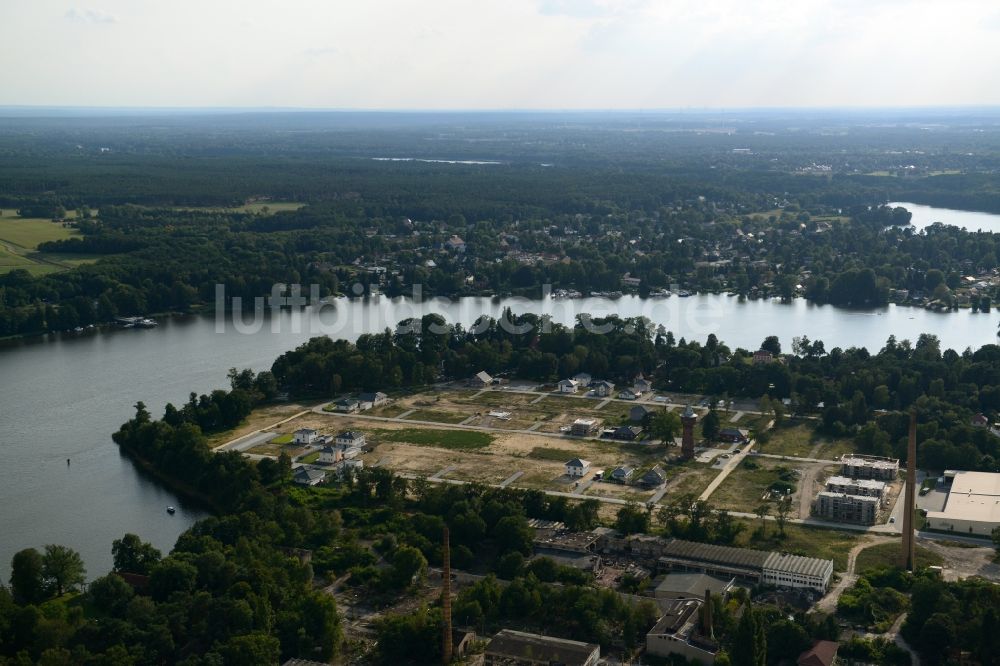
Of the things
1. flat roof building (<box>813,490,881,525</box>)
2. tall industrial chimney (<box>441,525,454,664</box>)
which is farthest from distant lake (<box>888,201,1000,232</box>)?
tall industrial chimney (<box>441,525,454,664</box>)

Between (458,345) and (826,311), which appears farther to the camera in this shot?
(826,311)

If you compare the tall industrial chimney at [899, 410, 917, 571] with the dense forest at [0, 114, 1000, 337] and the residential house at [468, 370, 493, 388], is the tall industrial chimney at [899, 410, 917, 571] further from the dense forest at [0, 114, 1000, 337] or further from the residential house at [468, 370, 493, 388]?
the dense forest at [0, 114, 1000, 337]

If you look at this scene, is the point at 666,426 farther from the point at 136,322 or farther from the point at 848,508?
the point at 136,322

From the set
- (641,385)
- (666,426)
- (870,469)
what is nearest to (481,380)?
(641,385)

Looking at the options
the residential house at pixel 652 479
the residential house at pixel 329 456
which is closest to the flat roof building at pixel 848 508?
the residential house at pixel 652 479

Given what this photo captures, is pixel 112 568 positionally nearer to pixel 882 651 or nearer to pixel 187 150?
pixel 882 651

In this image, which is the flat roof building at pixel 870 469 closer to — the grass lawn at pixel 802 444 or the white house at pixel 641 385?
the grass lawn at pixel 802 444

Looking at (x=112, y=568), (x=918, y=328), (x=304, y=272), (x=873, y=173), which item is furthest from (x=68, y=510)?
(x=873, y=173)
